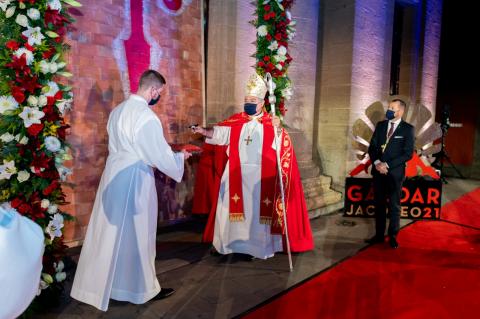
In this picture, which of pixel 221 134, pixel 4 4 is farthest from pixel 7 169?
pixel 221 134

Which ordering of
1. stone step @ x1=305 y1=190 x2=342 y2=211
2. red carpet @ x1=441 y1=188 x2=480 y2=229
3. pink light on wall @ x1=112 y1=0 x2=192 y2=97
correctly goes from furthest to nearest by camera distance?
stone step @ x1=305 y1=190 x2=342 y2=211 < red carpet @ x1=441 y1=188 x2=480 y2=229 < pink light on wall @ x1=112 y1=0 x2=192 y2=97

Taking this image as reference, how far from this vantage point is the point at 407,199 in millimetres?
6309

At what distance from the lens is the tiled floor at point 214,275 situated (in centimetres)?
317

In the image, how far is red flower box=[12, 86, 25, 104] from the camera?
2726 mm

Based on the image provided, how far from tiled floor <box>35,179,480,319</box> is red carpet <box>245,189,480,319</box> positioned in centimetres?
19

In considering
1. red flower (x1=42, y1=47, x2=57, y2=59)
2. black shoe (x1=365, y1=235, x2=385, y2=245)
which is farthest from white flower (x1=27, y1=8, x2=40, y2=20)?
black shoe (x1=365, y1=235, x2=385, y2=245)

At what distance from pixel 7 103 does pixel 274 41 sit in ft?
9.87

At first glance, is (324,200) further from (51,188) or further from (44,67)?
(44,67)

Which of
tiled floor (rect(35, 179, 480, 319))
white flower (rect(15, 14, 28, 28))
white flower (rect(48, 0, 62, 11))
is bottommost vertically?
tiled floor (rect(35, 179, 480, 319))

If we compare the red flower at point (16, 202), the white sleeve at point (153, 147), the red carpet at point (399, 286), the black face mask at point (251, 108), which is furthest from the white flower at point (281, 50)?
the red flower at point (16, 202)

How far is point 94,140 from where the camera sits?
4727mm

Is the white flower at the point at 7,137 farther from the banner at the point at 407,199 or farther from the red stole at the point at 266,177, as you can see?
→ the banner at the point at 407,199

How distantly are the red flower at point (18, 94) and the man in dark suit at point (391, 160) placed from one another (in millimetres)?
3917

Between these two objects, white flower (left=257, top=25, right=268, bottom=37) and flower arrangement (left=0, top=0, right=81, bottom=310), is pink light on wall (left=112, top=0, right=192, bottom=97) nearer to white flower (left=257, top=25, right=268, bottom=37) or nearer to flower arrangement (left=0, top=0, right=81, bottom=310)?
white flower (left=257, top=25, right=268, bottom=37)
